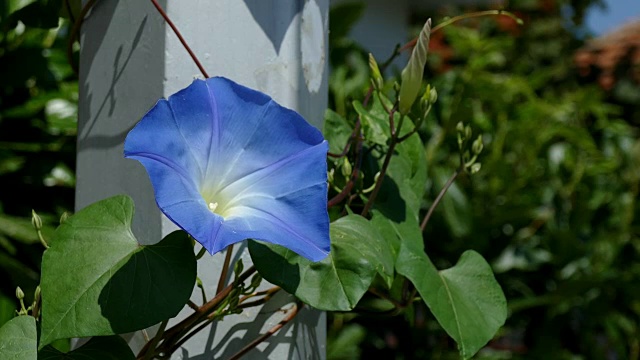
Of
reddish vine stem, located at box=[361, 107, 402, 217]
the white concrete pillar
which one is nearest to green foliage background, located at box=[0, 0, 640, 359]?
the white concrete pillar

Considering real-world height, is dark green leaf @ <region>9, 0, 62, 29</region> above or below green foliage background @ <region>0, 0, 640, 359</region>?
above

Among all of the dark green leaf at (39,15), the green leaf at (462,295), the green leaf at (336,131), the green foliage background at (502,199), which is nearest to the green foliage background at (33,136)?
the green foliage background at (502,199)

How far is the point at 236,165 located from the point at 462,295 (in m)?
0.32

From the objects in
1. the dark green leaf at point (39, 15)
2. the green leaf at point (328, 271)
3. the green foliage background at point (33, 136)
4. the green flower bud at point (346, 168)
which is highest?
the dark green leaf at point (39, 15)

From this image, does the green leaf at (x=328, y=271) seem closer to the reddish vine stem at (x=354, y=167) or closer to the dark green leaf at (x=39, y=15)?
the reddish vine stem at (x=354, y=167)

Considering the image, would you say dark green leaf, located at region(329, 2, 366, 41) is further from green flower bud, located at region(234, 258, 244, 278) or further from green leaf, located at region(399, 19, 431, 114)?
green flower bud, located at region(234, 258, 244, 278)

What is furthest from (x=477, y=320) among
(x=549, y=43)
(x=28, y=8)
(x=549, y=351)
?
(x=549, y=43)

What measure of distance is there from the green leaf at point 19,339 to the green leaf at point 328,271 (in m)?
0.21

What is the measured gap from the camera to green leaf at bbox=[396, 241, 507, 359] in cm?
89

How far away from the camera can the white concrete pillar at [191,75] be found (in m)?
0.89

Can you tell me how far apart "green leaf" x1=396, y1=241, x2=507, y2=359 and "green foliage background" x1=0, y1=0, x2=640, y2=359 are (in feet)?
2.91

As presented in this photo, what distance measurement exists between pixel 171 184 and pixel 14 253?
1004mm

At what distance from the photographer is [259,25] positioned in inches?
36.4

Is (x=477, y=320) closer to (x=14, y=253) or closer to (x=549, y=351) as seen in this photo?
(x=14, y=253)
